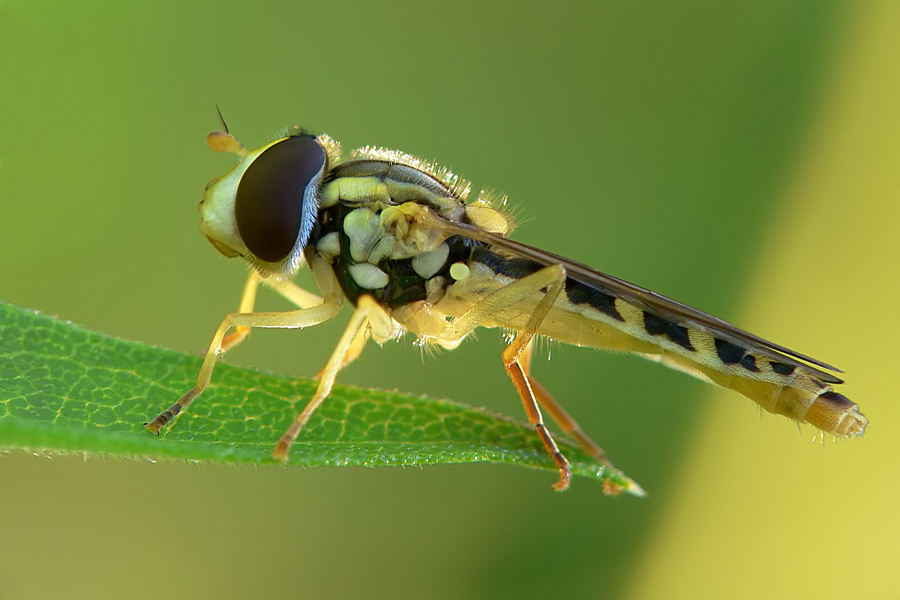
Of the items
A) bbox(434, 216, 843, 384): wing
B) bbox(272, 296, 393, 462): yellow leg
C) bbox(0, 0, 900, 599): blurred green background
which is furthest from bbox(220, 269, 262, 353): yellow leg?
bbox(0, 0, 900, 599): blurred green background

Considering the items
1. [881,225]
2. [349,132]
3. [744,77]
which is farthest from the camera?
[744,77]

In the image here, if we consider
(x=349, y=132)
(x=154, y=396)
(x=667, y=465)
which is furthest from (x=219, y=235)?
(x=667, y=465)

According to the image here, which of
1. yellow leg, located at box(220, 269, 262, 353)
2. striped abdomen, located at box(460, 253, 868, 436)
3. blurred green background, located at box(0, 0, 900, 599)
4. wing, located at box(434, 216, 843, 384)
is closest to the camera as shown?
wing, located at box(434, 216, 843, 384)

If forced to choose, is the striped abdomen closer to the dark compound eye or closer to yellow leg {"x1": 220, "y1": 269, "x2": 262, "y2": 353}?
the dark compound eye

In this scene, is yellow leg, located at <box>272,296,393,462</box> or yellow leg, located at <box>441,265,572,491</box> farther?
yellow leg, located at <box>441,265,572,491</box>

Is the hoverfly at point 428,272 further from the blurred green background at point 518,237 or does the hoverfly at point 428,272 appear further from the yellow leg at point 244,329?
the blurred green background at point 518,237

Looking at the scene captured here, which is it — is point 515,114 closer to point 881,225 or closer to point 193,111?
point 193,111

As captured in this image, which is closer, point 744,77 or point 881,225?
point 881,225
